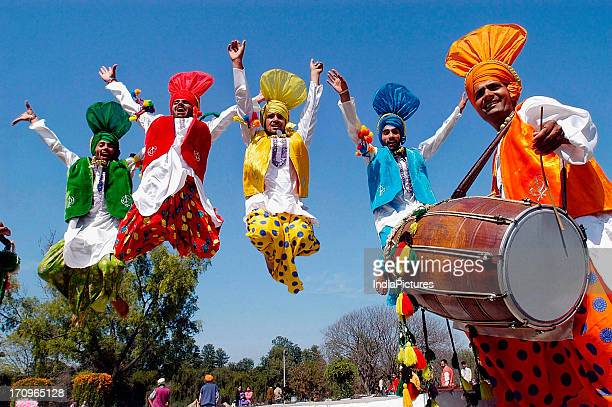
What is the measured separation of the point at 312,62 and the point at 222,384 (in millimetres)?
25455

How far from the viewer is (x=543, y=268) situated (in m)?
2.97

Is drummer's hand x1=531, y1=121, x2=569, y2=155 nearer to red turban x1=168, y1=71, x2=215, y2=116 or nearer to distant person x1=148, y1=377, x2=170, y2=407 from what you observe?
red turban x1=168, y1=71, x2=215, y2=116

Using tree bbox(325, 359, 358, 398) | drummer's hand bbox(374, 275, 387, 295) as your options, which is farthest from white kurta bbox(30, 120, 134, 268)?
tree bbox(325, 359, 358, 398)

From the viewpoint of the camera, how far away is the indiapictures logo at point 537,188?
3.26m

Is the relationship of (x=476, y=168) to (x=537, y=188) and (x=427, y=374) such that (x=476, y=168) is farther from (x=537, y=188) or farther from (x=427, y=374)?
(x=427, y=374)

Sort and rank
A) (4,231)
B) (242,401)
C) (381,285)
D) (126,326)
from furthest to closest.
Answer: (126,326)
(242,401)
(4,231)
(381,285)

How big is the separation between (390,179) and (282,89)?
5.09 ft

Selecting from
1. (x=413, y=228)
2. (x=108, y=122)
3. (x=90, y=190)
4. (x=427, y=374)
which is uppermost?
(x=108, y=122)

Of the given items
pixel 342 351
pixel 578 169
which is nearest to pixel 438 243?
pixel 578 169

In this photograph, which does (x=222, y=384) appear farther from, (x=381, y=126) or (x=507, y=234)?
(x=507, y=234)

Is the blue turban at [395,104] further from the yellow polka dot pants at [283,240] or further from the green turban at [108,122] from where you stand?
the green turban at [108,122]

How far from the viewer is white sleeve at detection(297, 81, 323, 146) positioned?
20.2ft

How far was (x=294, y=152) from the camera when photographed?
233 inches

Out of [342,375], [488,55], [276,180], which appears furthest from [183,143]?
[342,375]
